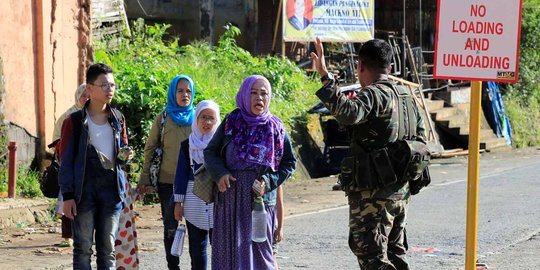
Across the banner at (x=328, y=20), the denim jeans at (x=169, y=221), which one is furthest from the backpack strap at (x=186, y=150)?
the banner at (x=328, y=20)

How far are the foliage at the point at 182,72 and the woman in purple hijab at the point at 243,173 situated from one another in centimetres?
652

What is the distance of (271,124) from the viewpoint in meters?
6.77

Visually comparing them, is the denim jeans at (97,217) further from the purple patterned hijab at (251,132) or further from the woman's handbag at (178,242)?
the purple patterned hijab at (251,132)

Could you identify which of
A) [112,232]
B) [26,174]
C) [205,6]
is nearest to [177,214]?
[112,232]

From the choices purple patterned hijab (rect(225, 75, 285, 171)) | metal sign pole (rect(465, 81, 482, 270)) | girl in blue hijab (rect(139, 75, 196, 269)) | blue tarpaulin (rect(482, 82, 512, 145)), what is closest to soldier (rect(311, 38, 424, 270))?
metal sign pole (rect(465, 81, 482, 270))

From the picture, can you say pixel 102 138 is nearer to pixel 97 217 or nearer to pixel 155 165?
pixel 97 217

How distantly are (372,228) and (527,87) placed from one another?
2252 cm

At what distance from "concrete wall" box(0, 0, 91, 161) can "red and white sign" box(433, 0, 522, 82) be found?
273 inches

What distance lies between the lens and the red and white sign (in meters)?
6.58

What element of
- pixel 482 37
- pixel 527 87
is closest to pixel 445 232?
pixel 482 37

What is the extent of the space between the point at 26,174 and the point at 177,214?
17.0 feet

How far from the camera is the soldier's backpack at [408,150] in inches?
248

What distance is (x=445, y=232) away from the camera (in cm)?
1112

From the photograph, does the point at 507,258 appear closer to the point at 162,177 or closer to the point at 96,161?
the point at 162,177
